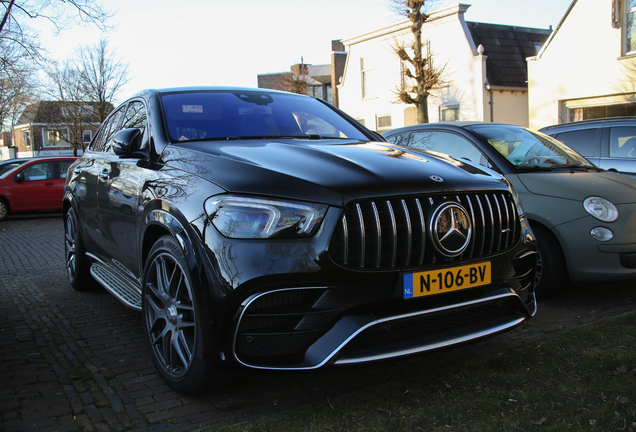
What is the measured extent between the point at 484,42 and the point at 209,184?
21165mm

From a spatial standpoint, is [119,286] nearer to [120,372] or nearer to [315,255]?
[120,372]

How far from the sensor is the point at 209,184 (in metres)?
2.84

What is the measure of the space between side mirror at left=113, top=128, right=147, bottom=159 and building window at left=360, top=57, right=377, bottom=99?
22.6m

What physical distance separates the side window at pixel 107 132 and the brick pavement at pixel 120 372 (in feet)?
4.70

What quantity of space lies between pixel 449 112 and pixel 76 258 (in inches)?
751

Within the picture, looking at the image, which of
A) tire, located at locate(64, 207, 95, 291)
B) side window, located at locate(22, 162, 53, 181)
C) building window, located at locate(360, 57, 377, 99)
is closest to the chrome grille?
tire, located at locate(64, 207, 95, 291)

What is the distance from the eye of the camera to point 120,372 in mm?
3498

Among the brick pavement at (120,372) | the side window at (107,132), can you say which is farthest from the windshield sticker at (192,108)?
the brick pavement at (120,372)

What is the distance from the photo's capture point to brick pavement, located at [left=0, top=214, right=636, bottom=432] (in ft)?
9.41

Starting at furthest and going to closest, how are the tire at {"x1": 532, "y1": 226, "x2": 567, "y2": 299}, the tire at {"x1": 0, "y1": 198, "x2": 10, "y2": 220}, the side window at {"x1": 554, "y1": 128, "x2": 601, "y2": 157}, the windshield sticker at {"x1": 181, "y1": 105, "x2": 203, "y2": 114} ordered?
the tire at {"x1": 0, "y1": 198, "x2": 10, "y2": 220} → the side window at {"x1": 554, "y1": 128, "x2": 601, "y2": 157} → the tire at {"x1": 532, "y1": 226, "x2": 567, "y2": 299} → the windshield sticker at {"x1": 181, "y1": 105, "x2": 203, "y2": 114}

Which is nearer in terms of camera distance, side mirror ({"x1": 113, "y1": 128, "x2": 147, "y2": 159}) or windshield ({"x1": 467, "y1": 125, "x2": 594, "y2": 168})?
side mirror ({"x1": 113, "y1": 128, "x2": 147, "y2": 159})

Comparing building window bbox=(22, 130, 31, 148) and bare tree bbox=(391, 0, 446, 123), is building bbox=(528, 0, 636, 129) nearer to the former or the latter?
bare tree bbox=(391, 0, 446, 123)

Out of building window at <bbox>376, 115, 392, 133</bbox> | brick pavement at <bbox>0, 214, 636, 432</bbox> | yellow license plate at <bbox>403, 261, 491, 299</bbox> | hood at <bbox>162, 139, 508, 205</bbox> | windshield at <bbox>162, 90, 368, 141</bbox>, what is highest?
building window at <bbox>376, 115, 392, 133</bbox>

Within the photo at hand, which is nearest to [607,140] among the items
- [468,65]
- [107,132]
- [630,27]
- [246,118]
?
[246,118]
